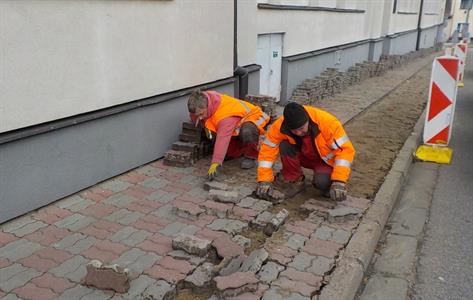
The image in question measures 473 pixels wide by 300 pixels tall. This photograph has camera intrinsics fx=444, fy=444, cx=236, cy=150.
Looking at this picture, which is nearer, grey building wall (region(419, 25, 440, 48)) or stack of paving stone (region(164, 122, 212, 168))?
stack of paving stone (region(164, 122, 212, 168))

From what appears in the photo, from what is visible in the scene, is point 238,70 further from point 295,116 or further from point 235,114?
point 295,116

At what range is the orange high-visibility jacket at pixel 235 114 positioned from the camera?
Result: 16.3 feet

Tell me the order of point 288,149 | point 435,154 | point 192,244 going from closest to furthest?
point 192,244 → point 288,149 → point 435,154

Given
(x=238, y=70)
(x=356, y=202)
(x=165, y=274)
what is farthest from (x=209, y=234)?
(x=238, y=70)

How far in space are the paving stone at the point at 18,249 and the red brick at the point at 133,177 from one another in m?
1.43

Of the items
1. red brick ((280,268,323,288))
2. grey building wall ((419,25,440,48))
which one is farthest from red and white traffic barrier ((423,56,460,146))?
grey building wall ((419,25,440,48))

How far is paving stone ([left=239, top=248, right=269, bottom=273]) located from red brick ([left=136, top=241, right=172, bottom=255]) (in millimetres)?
625

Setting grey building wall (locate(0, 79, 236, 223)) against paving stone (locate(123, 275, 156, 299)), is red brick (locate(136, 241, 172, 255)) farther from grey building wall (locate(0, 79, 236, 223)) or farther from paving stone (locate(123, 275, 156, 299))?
grey building wall (locate(0, 79, 236, 223))

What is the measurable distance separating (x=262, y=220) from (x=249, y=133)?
1.43m

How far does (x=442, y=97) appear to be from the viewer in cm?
634

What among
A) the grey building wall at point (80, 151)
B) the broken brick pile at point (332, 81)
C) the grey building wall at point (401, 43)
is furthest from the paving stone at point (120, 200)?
the grey building wall at point (401, 43)

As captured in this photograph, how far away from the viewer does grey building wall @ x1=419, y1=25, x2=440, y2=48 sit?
85.0 ft

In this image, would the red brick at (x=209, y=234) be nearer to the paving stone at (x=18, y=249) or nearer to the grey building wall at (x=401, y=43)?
the paving stone at (x=18, y=249)

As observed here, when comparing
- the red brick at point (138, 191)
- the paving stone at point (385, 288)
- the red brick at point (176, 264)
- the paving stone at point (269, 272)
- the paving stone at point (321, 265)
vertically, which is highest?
the red brick at point (176, 264)
